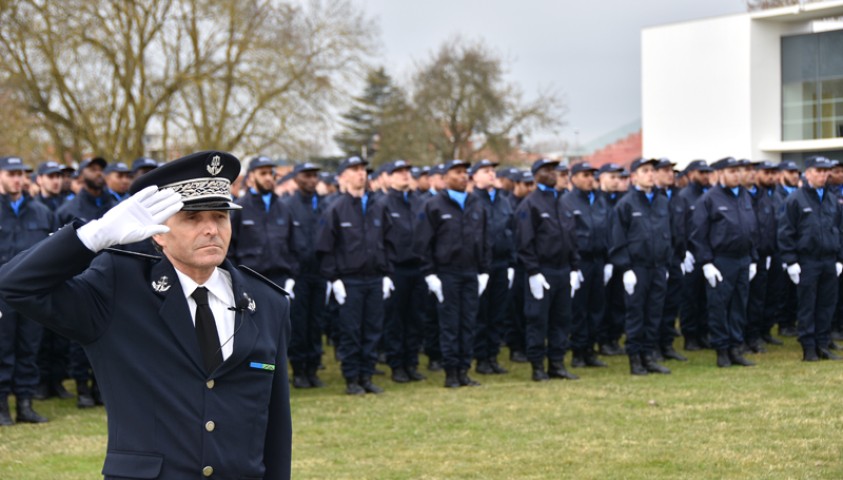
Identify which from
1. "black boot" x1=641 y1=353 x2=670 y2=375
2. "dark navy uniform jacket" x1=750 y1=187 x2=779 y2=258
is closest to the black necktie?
"black boot" x1=641 y1=353 x2=670 y2=375

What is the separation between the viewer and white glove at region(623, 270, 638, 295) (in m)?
12.6

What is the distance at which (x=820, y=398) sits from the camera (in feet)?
34.0

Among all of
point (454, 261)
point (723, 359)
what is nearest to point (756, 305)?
point (723, 359)

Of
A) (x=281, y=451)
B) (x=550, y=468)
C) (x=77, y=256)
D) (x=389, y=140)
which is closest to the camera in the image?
(x=77, y=256)

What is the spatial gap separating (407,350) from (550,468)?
5299 mm

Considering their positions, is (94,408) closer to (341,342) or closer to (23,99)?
(341,342)

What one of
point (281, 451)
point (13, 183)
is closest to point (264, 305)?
point (281, 451)

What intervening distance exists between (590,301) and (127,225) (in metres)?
11.6

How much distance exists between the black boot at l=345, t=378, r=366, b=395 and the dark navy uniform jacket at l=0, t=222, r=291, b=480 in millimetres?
8021

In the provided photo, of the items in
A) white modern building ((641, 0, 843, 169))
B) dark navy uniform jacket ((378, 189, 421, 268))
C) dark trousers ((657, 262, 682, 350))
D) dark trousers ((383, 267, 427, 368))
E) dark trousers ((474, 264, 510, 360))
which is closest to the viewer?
dark navy uniform jacket ((378, 189, 421, 268))

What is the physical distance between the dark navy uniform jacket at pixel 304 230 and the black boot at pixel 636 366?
3771mm

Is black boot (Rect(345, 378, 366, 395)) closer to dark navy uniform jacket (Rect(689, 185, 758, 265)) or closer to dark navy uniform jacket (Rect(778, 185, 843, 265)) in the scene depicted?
dark navy uniform jacket (Rect(689, 185, 758, 265))

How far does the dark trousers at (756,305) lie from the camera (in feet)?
47.9

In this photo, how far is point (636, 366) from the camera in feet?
41.4
